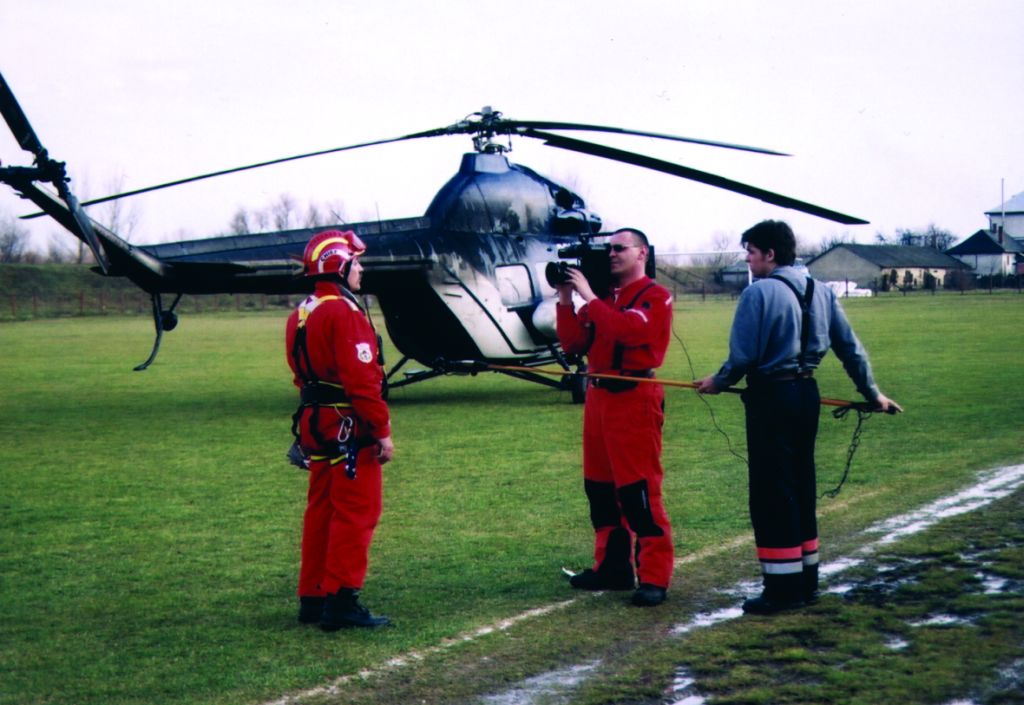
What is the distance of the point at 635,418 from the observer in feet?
21.0

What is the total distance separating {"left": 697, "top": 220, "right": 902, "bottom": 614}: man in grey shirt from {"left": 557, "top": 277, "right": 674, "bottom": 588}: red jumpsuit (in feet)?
1.44

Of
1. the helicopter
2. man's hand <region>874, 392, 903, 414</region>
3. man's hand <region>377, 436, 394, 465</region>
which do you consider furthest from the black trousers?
the helicopter

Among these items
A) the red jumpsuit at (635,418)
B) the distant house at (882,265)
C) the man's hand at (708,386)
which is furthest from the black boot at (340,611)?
the distant house at (882,265)

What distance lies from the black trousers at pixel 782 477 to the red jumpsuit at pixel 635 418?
52 centimetres

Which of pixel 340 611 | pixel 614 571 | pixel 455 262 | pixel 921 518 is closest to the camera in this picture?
pixel 340 611

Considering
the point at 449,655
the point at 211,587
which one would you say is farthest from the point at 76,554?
the point at 449,655

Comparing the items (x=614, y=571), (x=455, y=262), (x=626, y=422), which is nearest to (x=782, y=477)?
(x=626, y=422)

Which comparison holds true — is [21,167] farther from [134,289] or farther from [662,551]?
[134,289]

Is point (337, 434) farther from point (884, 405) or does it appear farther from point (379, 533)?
point (884, 405)

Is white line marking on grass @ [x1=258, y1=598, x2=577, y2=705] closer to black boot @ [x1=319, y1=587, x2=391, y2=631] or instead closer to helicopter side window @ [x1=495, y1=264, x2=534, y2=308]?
black boot @ [x1=319, y1=587, x2=391, y2=631]

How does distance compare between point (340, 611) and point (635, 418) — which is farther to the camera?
point (635, 418)

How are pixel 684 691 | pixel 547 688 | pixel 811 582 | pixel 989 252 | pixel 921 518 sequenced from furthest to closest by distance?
1. pixel 989 252
2. pixel 921 518
3. pixel 811 582
4. pixel 547 688
5. pixel 684 691

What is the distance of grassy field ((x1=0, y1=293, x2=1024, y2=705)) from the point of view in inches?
216

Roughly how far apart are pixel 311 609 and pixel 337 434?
0.94 m
